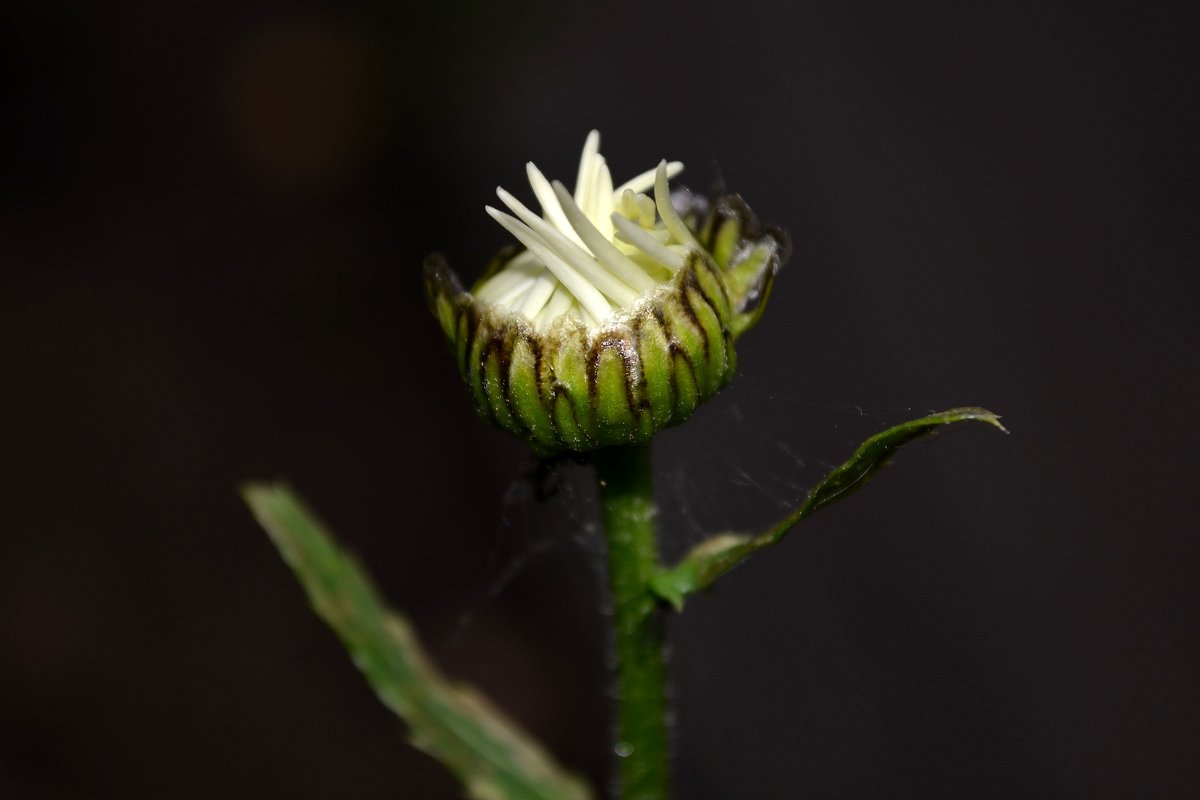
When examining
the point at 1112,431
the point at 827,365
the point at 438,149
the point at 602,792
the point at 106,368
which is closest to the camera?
the point at 1112,431

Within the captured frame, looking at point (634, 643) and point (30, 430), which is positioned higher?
point (30, 430)

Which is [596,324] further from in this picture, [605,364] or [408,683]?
[408,683]

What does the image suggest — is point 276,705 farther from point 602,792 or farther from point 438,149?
point 438,149

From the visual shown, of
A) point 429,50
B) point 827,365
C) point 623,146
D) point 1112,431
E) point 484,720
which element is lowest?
point 1112,431

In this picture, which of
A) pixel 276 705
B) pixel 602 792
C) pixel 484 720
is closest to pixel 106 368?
pixel 276 705

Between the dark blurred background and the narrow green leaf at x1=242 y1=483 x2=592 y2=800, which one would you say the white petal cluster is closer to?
the dark blurred background

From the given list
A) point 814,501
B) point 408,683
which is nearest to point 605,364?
point 814,501

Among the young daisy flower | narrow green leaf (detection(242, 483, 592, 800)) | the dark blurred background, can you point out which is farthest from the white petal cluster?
narrow green leaf (detection(242, 483, 592, 800))

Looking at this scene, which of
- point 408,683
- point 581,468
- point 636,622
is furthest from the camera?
point 581,468
